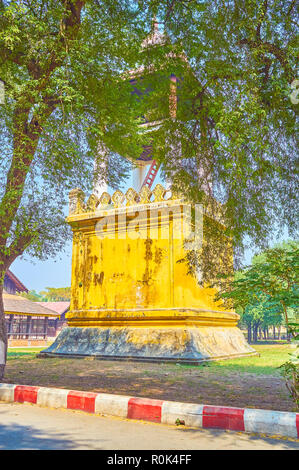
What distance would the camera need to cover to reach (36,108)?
6.91m

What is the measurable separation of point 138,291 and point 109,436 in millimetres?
8347

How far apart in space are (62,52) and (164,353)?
7399 mm

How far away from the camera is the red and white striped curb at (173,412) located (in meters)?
3.78

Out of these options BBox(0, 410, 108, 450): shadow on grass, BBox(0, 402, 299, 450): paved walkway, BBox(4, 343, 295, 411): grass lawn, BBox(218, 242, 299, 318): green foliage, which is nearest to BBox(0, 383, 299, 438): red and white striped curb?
BBox(0, 402, 299, 450): paved walkway

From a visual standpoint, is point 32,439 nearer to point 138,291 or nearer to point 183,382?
point 183,382

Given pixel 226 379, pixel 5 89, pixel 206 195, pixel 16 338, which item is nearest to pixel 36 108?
pixel 5 89

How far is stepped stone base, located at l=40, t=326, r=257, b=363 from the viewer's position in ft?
33.9

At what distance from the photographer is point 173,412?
422 cm

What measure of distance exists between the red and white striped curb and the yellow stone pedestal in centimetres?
536

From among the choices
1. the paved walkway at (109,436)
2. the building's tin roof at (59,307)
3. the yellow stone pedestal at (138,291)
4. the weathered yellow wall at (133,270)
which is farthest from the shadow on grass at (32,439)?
the building's tin roof at (59,307)

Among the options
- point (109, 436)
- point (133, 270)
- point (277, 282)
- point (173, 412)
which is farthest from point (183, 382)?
point (133, 270)

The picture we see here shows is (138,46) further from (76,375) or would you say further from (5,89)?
(76,375)

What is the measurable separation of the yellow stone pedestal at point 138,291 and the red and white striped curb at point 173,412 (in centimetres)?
536

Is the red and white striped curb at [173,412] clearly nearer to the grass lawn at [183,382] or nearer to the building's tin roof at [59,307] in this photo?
the grass lawn at [183,382]
